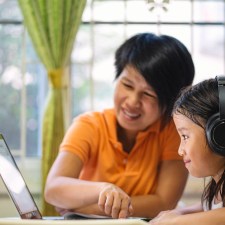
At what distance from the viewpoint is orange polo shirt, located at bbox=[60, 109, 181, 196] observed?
1951 mm

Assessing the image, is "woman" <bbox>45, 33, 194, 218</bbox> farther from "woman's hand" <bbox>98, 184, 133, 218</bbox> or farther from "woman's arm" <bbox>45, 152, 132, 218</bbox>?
"woman's hand" <bbox>98, 184, 133, 218</bbox>

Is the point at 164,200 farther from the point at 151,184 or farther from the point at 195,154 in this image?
the point at 195,154

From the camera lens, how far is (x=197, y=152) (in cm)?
142

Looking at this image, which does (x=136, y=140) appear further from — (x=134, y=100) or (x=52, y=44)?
(x=52, y=44)

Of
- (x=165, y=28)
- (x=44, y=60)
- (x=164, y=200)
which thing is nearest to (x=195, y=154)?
(x=164, y=200)

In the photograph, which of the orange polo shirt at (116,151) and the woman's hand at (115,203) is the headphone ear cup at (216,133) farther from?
the orange polo shirt at (116,151)

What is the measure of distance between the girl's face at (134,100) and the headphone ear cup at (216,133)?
57cm

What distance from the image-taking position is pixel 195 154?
4.67 ft

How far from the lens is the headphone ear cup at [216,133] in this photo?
A: 1283mm

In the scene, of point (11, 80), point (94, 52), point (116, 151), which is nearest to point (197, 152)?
point (116, 151)

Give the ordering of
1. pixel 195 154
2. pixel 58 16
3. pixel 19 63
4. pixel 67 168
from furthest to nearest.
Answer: pixel 19 63
pixel 58 16
pixel 67 168
pixel 195 154

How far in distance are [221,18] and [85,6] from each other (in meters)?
0.72

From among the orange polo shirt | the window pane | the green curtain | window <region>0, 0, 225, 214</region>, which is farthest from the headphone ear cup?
the window pane

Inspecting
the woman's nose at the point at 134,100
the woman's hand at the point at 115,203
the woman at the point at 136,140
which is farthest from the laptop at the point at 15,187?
the woman's nose at the point at 134,100
